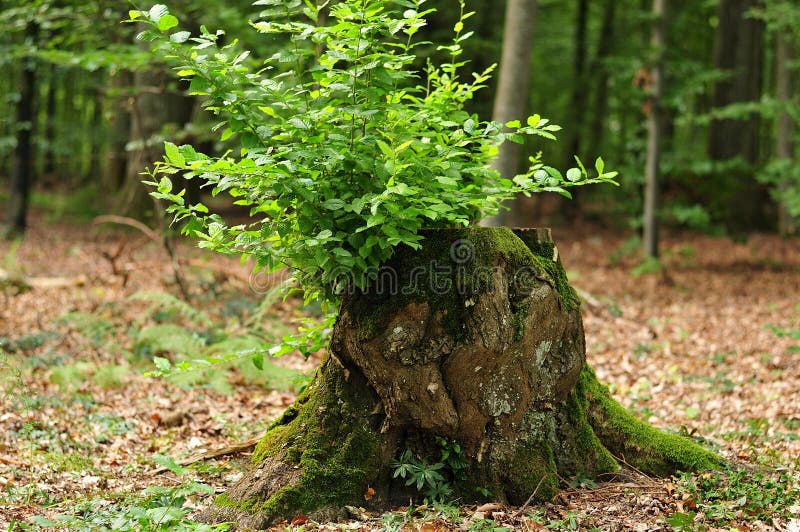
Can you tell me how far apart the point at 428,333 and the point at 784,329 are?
708cm

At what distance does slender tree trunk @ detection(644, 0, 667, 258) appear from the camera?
12.6 m

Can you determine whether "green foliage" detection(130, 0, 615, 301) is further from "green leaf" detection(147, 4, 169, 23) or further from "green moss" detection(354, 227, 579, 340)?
"green moss" detection(354, 227, 579, 340)

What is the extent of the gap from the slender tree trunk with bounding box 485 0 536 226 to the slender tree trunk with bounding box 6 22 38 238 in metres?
10.9

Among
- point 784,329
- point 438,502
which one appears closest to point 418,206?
point 438,502

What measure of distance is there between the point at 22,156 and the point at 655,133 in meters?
13.6

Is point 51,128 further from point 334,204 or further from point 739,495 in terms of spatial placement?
point 739,495

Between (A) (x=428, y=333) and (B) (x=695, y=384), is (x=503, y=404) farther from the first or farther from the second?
(B) (x=695, y=384)

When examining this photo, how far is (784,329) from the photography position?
356 inches

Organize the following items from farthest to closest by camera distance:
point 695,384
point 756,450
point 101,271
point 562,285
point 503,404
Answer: point 101,271 < point 695,384 < point 756,450 < point 562,285 < point 503,404

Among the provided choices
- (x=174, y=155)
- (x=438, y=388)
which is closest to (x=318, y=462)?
(x=438, y=388)

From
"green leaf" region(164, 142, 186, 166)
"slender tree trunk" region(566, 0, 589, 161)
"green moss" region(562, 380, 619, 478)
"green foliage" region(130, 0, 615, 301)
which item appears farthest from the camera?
"slender tree trunk" region(566, 0, 589, 161)

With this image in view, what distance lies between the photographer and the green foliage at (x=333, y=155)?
140 inches

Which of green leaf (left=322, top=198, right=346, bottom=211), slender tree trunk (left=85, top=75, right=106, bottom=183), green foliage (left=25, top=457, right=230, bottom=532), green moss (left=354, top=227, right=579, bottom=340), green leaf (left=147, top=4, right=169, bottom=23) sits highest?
slender tree trunk (left=85, top=75, right=106, bottom=183)

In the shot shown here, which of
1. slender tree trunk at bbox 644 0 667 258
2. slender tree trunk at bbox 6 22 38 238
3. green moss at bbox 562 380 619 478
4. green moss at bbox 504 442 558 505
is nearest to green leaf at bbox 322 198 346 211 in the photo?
green moss at bbox 504 442 558 505
